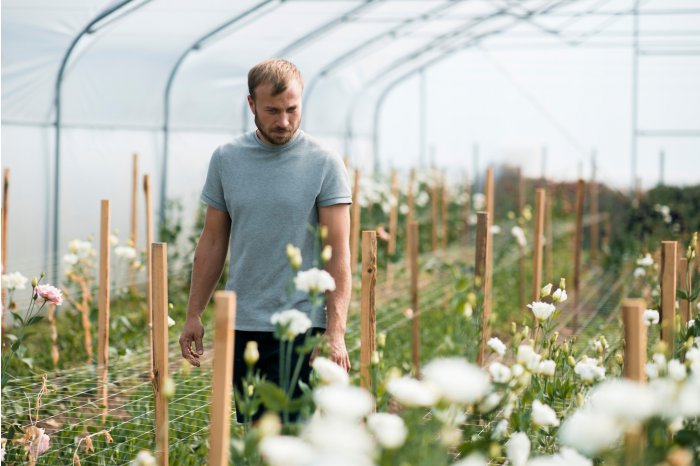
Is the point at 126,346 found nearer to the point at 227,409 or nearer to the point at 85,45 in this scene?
the point at 85,45

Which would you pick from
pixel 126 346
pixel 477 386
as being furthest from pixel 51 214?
pixel 477 386

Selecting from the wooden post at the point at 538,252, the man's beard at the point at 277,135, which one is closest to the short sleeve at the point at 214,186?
the man's beard at the point at 277,135

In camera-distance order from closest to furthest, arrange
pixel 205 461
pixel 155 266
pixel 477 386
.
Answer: pixel 477 386, pixel 155 266, pixel 205 461

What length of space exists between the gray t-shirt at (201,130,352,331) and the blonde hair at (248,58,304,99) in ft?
0.49

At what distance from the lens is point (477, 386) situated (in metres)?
1.05

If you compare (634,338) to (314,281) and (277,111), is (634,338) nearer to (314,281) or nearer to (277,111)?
(314,281)

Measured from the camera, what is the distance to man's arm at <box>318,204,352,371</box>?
1889mm

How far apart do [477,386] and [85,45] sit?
14.2 ft

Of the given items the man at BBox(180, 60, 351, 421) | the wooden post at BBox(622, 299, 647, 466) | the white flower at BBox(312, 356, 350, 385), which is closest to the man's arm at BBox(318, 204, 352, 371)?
the man at BBox(180, 60, 351, 421)

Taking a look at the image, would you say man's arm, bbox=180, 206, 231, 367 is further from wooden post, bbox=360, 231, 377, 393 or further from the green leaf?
the green leaf

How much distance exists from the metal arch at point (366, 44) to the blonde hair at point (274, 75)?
5.51 metres

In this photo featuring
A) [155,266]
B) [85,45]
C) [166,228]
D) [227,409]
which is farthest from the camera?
[166,228]

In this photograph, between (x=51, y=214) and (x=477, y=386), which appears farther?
(x=51, y=214)

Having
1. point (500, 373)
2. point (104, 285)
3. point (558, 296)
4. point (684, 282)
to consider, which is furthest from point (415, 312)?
point (500, 373)
